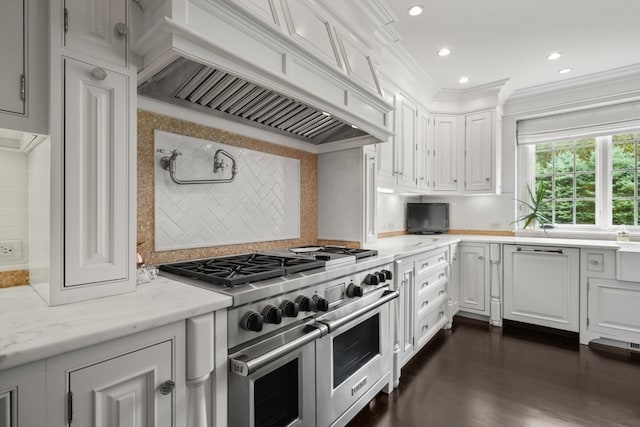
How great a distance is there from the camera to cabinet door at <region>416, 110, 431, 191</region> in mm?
3592

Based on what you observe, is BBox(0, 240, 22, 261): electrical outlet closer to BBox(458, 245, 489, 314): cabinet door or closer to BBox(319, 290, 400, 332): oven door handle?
BBox(319, 290, 400, 332): oven door handle

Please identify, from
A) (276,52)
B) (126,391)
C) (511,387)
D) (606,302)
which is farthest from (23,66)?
(606,302)

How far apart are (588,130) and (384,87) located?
2673mm

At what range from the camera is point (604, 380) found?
2.36 metres

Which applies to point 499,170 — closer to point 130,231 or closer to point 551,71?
point 551,71

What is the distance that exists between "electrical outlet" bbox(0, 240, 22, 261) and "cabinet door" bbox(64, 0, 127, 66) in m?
0.79

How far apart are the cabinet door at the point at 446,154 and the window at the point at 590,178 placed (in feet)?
3.41

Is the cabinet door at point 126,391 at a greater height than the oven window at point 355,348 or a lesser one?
greater

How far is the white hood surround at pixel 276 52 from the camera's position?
44.4 inches

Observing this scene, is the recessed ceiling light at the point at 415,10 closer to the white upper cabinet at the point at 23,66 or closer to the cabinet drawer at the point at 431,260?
the cabinet drawer at the point at 431,260

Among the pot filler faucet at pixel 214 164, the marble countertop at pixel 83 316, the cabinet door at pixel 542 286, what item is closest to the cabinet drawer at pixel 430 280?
the cabinet door at pixel 542 286

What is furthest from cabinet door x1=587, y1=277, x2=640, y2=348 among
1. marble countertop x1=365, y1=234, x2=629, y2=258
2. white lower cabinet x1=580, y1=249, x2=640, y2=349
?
marble countertop x1=365, y1=234, x2=629, y2=258

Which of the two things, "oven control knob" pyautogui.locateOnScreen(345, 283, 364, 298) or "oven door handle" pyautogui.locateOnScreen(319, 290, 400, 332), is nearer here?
"oven door handle" pyautogui.locateOnScreen(319, 290, 400, 332)

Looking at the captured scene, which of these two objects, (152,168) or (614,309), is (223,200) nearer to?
(152,168)
